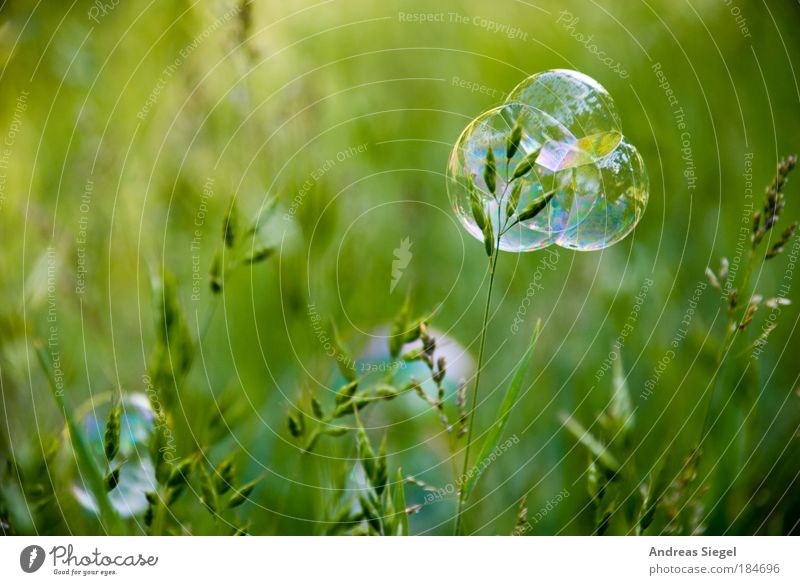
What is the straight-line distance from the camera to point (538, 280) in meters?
0.93

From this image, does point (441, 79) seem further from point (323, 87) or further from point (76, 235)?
point (76, 235)

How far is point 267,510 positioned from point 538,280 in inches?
17.2

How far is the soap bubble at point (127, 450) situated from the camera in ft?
2.38

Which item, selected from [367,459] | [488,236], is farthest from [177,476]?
[488,236]

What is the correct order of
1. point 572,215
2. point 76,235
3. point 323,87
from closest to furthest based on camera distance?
point 572,215 < point 76,235 < point 323,87

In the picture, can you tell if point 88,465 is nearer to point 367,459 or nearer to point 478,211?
point 367,459

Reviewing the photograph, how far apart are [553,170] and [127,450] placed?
1.76ft

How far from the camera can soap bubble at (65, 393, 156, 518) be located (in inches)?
28.5

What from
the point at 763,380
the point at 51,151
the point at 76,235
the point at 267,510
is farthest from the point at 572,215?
the point at 51,151

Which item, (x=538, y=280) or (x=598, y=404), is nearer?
(x=598, y=404)
